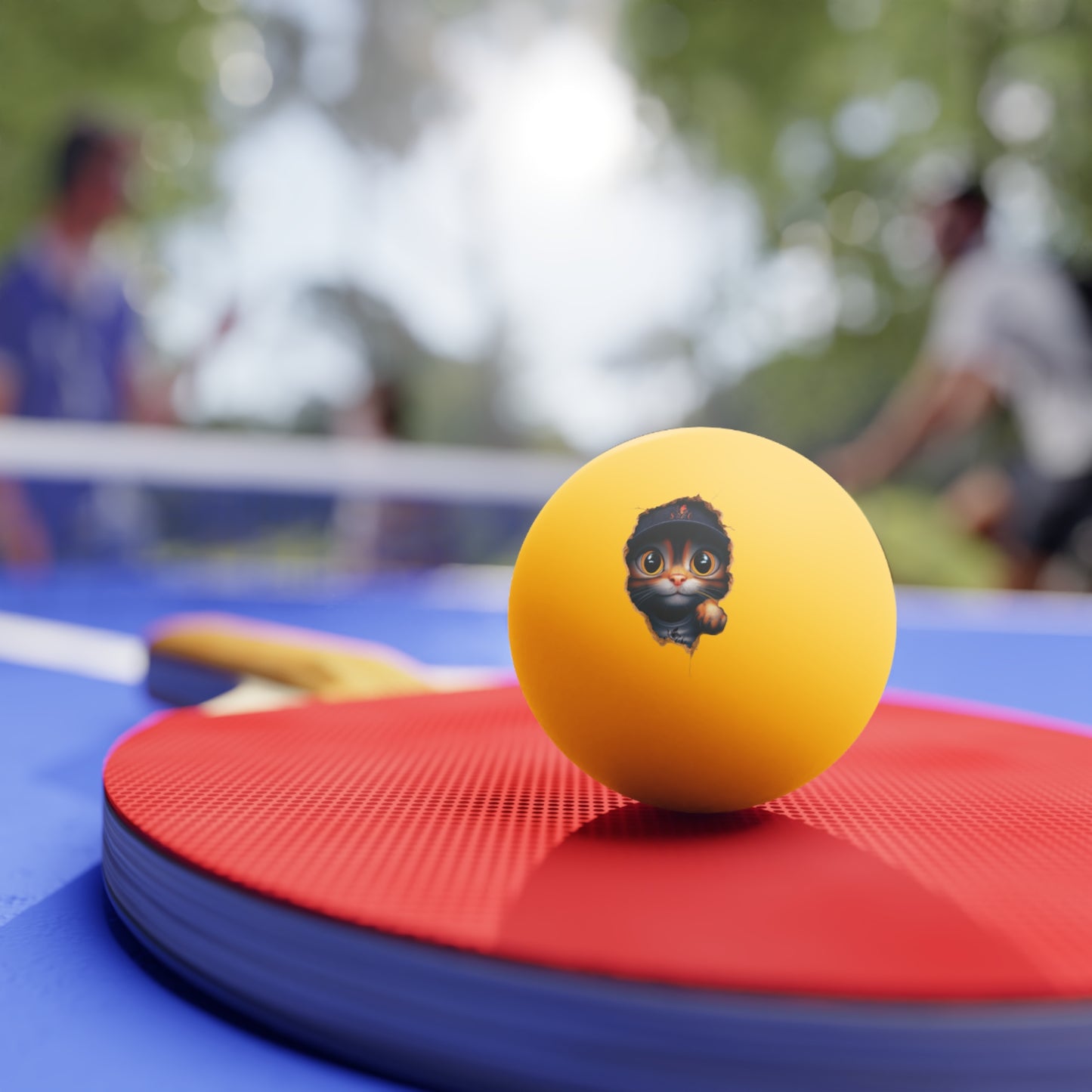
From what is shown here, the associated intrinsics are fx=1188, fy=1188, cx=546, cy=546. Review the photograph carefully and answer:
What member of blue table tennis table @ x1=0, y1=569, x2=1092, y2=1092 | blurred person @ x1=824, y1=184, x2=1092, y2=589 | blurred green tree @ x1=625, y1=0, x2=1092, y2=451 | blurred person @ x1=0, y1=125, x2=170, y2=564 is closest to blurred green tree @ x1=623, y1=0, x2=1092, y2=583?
blurred green tree @ x1=625, y1=0, x2=1092, y2=451

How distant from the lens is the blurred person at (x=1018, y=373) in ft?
18.6

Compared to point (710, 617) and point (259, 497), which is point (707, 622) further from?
point (259, 497)

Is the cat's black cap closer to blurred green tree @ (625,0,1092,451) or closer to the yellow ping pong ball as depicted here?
the yellow ping pong ball

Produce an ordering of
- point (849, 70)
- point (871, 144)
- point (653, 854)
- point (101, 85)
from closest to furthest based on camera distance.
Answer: point (653, 854) → point (101, 85) → point (871, 144) → point (849, 70)

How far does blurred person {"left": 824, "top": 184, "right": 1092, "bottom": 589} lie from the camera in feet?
18.6

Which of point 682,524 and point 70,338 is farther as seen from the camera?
point 70,338

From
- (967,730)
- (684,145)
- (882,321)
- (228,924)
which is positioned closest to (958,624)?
(967,730)

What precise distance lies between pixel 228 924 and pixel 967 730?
4.87 ft

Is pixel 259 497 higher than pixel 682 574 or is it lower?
lower

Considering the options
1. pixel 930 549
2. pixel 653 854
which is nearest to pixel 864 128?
pixel 930 549

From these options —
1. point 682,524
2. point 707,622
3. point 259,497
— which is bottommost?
point 259,497

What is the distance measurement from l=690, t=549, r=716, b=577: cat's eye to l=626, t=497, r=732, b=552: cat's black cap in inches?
0.6

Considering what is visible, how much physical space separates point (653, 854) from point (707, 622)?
0.92 ft

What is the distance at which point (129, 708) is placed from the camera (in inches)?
132
